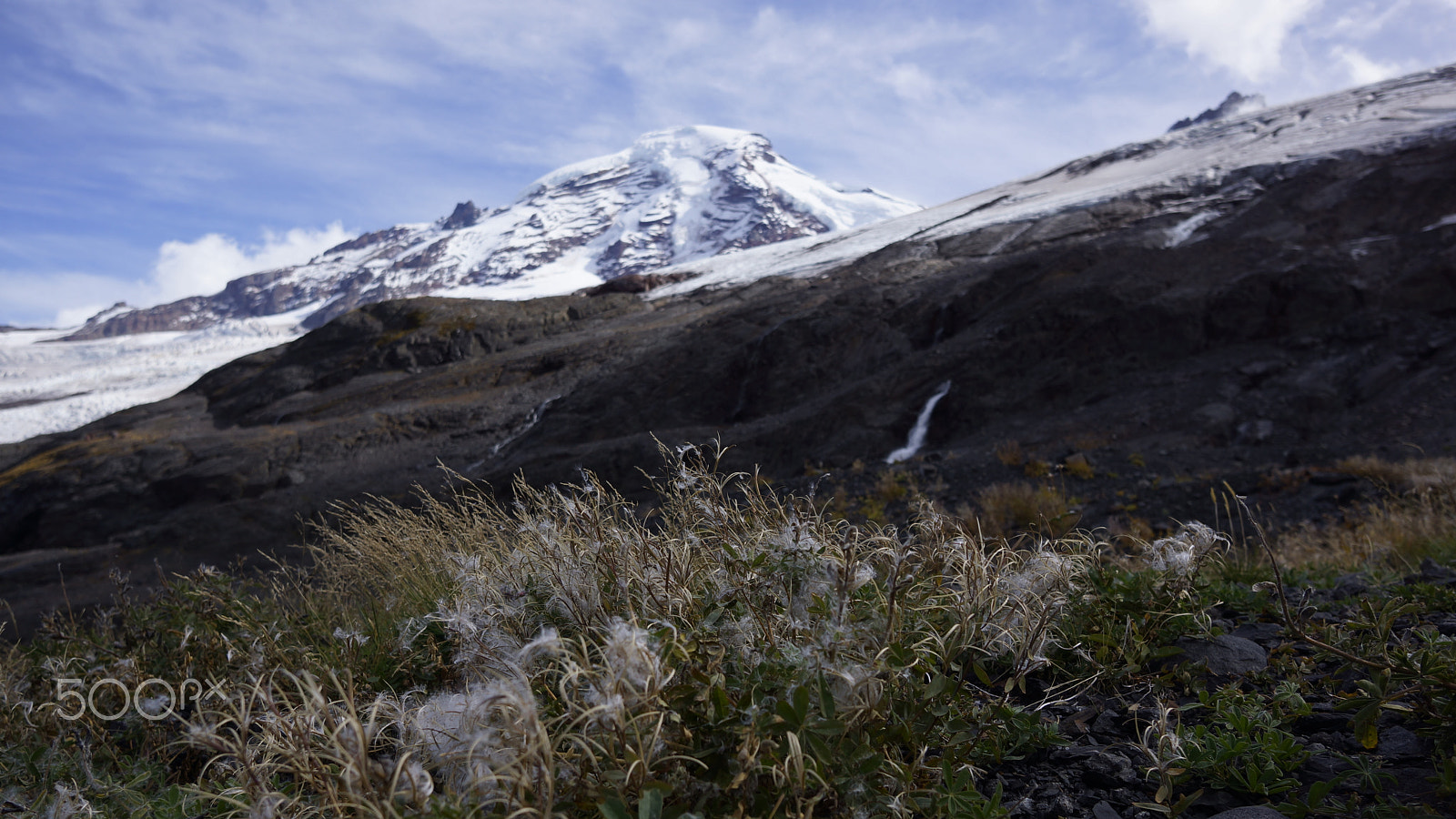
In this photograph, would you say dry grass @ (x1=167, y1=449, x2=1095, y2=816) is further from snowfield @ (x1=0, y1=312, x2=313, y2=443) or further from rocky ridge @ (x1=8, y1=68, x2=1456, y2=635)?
snowfield @ (x1=0, y1=312, x2=313, y2=443)

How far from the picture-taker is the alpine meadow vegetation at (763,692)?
1.36 metres

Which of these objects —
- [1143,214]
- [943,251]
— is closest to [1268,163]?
[1143,214]

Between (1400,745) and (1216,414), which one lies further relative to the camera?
(1216,414)

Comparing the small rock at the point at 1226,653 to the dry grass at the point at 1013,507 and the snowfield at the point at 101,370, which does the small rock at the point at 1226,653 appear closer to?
the dry grass at the point at 1013,507

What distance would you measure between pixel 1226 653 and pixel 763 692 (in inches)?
61.4

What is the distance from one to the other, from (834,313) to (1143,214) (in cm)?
947

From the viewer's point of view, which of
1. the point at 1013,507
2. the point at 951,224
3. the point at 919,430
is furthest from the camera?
the point at 951,224

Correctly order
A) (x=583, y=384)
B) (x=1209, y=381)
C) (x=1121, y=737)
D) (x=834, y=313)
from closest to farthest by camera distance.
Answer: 1. (x=1121, y=737)
2. (x=1209, y=381)
3. (x=834, y=313)
4. (x=583, y=384)

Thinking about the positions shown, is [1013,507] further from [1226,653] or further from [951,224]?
[951,224]

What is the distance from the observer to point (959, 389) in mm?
15070

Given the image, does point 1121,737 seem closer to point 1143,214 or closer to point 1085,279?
point 1085,279

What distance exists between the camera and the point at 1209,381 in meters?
12.7

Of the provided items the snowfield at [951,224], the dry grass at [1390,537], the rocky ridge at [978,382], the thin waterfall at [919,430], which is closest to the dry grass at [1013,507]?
the rocky ridge at [978,382]

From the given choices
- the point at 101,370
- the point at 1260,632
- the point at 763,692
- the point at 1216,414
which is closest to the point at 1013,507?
the point at 1216,414
